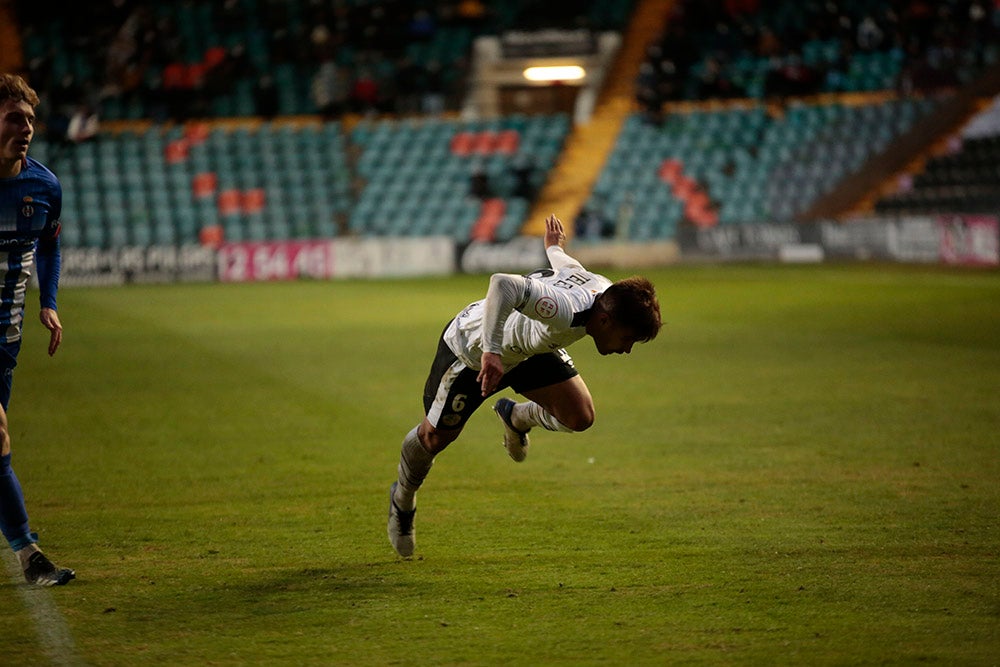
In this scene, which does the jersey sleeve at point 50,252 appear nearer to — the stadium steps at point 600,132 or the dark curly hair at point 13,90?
the dark curly hair at point 13,90

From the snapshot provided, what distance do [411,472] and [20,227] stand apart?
2.10m

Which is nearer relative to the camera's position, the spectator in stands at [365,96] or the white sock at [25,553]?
the white sock at [25,553]

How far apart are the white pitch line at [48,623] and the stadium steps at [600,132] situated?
1044 inches

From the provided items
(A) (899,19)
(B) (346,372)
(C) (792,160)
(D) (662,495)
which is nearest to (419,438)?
(D) (662,495)

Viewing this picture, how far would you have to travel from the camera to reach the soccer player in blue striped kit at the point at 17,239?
5668 millimetres

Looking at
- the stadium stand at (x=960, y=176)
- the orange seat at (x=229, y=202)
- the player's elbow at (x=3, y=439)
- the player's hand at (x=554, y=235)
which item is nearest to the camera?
the player's elbow at (x=3, y=439)

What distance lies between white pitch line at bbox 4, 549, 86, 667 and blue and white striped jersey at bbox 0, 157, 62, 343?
42.7 inches

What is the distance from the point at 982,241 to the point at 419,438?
23329mm

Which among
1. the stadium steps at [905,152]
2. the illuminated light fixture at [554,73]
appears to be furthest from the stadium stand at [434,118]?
the illuminated light fixture at [554,73]

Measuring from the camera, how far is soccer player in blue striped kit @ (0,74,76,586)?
5668mm

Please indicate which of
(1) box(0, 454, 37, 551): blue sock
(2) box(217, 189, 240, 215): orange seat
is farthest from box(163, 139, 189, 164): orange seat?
(1) box(0, 454, 37, 551): blue sock

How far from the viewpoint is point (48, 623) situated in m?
5.18

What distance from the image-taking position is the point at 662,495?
7.62m

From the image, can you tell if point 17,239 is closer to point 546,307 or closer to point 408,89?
point 546,307
